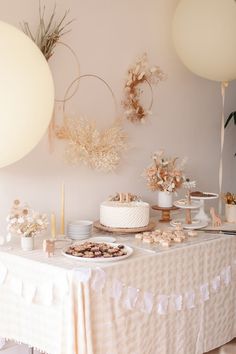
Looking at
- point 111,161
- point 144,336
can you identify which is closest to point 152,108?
point 111,161

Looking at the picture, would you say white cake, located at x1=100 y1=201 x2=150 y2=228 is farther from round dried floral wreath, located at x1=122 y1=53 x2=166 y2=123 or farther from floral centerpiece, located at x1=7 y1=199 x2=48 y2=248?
round dried floral wreath, located at x1=122 y1=53 x2=166 y2=123

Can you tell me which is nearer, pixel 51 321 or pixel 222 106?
pixel 51 321

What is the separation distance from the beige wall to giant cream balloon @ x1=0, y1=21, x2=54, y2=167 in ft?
1.55

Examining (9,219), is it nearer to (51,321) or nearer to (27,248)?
(27,248)

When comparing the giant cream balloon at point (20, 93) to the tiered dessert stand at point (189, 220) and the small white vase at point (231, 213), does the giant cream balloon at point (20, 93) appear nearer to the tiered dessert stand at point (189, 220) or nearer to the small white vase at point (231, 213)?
the tiered dessert stand at point (189, 220)

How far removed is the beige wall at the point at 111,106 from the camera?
248cm

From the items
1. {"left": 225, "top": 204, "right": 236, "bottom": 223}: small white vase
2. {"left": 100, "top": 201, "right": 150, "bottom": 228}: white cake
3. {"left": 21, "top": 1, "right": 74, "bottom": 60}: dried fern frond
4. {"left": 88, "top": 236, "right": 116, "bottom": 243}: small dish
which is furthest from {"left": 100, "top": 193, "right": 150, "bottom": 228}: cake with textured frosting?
{"left": 21, "top": 1, "right": 74, "bottom": 60}: dried fern frond

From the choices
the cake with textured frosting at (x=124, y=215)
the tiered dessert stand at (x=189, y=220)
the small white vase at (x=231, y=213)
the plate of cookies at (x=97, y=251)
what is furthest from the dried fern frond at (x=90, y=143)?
the small white vase at (x=231, y=213)

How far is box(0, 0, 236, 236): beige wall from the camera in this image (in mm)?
2482

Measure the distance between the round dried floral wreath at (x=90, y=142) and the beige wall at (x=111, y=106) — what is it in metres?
0.05

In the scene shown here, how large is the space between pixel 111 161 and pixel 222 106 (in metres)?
1.18

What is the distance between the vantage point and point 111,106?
9.19ft

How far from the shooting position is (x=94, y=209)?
2.77m

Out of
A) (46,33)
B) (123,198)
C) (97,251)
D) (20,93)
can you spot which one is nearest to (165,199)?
(123,198)
